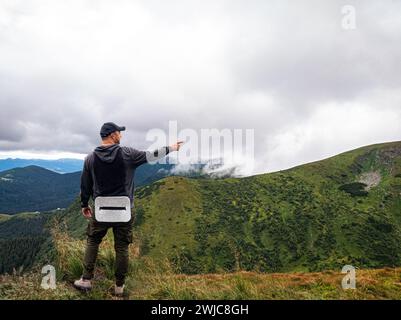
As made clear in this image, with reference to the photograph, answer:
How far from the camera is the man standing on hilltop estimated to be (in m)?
7.54

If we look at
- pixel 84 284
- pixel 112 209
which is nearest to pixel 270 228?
pixel 84 284

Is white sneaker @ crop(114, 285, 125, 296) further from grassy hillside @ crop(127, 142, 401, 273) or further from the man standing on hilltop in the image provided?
grassy hillside @ crop(127, 142, 401, 273)

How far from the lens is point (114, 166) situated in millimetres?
7516

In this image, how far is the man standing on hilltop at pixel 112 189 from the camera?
754 cm

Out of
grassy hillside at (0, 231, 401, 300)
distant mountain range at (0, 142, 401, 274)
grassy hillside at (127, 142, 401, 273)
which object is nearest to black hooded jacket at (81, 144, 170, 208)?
grassy hillside at (0, 231, 401, 300)

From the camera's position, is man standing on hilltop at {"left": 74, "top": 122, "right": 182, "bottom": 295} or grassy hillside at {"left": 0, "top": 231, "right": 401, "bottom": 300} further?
grassy hillside at {"left": 0, "top": 231, "right": 401, "bottom": 300}

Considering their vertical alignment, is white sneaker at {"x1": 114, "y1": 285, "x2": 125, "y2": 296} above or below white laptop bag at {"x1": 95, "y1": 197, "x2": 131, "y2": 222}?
below

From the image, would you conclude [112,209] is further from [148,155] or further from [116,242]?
[148,155]

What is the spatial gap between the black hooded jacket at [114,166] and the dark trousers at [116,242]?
666mm

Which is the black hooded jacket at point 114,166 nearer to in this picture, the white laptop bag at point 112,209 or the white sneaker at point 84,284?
the white laptop bag at point 112,209

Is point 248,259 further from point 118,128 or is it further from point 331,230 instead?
point 118,128

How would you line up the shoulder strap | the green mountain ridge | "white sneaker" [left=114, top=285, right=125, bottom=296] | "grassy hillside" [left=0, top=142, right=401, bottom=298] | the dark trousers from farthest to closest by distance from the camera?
the green mountain ridge, "grassy hillside" [left=0, top=142, right=401, bottom=298], "white sneaker" [left=114, top=285, right=125, bottom=296], the dark trousers, the shoulder strap
